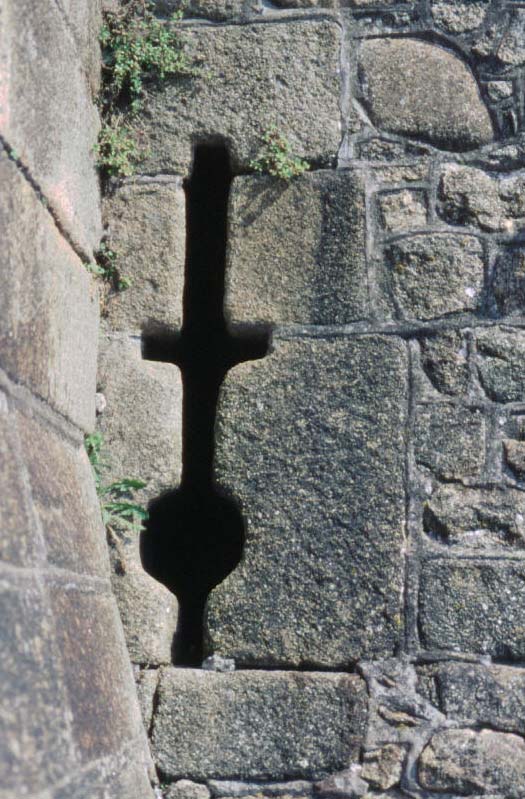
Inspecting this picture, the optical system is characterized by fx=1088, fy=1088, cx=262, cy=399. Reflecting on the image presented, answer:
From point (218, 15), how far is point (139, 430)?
51.6 inches

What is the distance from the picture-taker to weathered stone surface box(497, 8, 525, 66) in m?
3.24

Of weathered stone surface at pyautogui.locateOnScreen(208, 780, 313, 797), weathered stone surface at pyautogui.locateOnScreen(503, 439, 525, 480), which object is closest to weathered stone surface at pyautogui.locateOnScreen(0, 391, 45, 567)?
weathered stone surface at pyautogui.locateOnScreen(208, 780, 313, 797)

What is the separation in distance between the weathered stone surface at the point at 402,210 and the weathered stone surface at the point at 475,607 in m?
0.98

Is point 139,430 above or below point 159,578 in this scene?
above

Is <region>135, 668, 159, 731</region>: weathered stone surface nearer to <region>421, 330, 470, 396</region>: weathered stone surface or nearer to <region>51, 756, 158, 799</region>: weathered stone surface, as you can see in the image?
<region>51, 756, 158, 799</region>: weathered stone surface

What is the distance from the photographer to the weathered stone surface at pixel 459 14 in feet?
10.7

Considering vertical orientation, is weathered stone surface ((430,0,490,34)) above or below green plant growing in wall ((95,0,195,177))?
above

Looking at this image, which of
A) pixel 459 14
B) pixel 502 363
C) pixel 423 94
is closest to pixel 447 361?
pixel 502 363

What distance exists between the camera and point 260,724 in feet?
9.41

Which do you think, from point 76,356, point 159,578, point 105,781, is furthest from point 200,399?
point 105,781

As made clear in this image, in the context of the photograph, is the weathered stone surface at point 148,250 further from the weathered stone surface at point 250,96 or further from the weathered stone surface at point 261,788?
the weathered stone surface at point 261,788

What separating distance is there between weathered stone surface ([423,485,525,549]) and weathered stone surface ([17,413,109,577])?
907 millimetres

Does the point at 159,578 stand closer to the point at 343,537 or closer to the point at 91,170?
the point at 343,537

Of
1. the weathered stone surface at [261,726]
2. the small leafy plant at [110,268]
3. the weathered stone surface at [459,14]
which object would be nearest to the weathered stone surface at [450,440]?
the weathered stone surface at [261,726]
